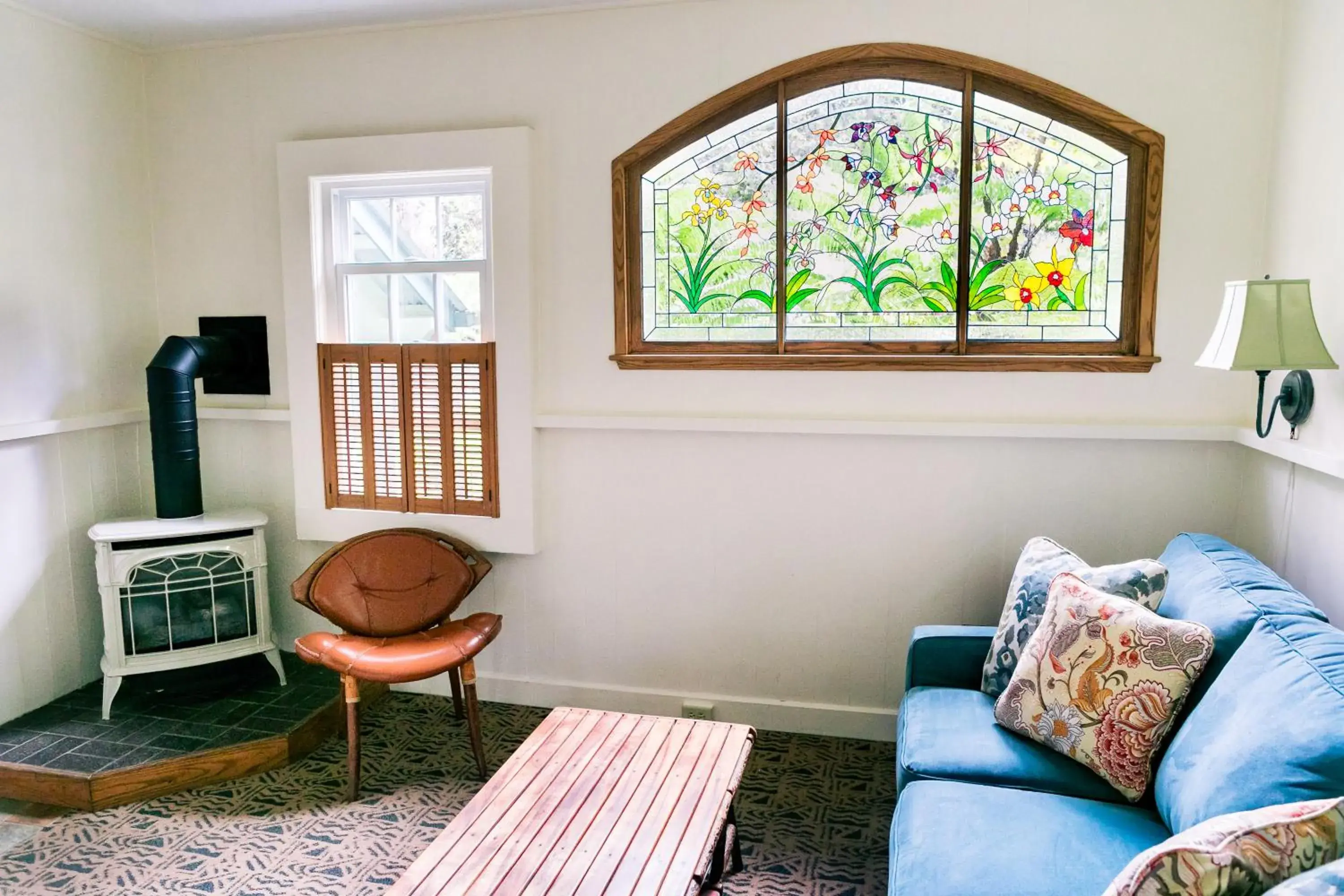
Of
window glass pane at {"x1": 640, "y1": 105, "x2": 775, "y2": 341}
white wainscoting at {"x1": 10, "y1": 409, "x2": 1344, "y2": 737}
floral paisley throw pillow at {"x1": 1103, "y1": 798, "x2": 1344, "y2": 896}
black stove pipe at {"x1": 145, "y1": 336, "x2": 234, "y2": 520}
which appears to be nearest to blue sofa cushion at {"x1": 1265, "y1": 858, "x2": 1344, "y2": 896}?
floral paisley throw pillow at {"x1": 1103, "y1": 798, "x2": 1344, "y2": 896}

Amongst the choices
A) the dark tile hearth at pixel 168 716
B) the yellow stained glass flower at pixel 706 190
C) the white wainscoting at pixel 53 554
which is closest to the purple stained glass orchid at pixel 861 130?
the yellow stained glass flower at pixel 706 190

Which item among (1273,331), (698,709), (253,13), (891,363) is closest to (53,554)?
(253,13)

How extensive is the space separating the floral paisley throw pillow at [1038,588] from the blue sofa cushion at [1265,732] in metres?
0.38

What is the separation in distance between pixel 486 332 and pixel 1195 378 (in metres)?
2.50

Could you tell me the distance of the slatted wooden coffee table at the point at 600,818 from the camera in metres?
2.00

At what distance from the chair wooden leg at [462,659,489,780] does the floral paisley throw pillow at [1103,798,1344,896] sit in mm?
2249

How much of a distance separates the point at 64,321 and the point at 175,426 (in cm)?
60

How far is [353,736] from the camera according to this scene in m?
3.08

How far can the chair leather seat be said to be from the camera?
3111 millimetres

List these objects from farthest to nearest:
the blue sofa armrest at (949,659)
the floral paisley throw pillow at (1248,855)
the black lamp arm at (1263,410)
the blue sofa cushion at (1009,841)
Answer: the blue sofa armrest at (949,659) < the black lamp arm at (1263,410) < the blue sofa cushion at (1009,841) < the floral paisley throw pillow at (1248,855)

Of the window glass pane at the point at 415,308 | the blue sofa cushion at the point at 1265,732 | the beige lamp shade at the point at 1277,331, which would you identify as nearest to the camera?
the blue sofa cushion at the point at 1265,732

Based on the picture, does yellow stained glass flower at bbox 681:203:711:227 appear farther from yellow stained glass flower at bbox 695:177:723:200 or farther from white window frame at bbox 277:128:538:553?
white window frame at bbox 277:128:538:553

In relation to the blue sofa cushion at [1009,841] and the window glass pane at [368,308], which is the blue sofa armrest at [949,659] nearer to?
the blue sofa cushion at [1009,841]

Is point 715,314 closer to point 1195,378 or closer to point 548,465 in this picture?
point 548,465
